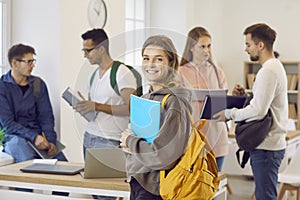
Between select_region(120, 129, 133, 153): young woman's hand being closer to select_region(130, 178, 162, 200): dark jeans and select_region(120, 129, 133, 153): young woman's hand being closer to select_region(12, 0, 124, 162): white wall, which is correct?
select_region(130, 178, 162, 200): dark jeans

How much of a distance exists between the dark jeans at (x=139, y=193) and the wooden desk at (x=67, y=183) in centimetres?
42

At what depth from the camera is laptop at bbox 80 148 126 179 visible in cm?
247

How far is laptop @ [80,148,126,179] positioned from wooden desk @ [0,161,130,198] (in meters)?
0.04

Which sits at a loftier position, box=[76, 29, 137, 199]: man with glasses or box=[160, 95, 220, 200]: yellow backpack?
box=[76, 29, 137, 199]: man with glasses

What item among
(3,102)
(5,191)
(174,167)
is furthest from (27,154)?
(174,167)

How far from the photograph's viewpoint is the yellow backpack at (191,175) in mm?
2084

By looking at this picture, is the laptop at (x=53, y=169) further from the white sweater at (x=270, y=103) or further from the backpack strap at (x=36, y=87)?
the backpack strap at (x=36, y=87)

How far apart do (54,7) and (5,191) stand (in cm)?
188

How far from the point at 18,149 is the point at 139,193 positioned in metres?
1.90

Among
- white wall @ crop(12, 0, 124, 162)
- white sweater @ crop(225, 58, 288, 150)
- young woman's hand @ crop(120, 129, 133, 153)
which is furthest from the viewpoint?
white wall @ crop(12, 0, 124, 162)

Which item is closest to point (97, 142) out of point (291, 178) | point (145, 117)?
point (145, 117)

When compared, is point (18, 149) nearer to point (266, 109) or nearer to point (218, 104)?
point (218, 104)

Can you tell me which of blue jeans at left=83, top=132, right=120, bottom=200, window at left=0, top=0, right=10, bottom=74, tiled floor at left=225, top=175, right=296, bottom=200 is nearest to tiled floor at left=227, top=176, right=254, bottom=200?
tiled floor at left=225, top=175, right=296, bottom=200

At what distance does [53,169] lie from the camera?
116 inches
